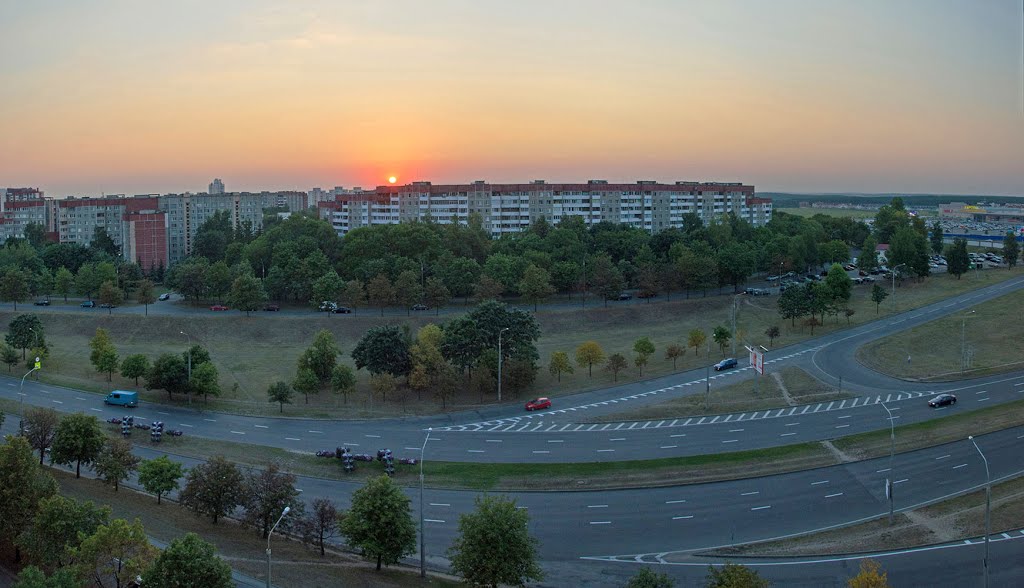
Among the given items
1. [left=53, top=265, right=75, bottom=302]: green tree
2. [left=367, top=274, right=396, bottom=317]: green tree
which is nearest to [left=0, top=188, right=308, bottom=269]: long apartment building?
[left=53, top=265, right=75, bottom=302]: green tree

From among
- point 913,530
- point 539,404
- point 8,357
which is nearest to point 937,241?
point 539,404

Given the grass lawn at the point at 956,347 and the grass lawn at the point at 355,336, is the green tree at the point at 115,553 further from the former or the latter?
the grass lawn at the point at 956,347

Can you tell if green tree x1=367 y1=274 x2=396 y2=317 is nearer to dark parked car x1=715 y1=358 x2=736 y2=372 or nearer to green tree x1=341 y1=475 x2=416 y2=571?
dark parked car x1=715 y1=358 x2=736 y2=372

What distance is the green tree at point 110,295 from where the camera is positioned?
72.4m

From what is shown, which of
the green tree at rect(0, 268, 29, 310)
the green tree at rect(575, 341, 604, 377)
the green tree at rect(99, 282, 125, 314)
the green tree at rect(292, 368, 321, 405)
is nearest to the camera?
the green tree at rect(292, 368, 321, 405)

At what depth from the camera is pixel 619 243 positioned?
93000 mm

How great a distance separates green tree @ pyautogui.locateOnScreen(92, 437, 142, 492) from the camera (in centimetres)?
3312

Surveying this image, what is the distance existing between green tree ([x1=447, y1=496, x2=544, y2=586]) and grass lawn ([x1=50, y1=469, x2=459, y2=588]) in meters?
2.05

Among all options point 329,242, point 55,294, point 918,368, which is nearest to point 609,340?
point 918,368

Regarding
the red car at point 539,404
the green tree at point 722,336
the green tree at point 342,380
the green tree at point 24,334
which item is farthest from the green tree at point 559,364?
the green tree at point 24,334

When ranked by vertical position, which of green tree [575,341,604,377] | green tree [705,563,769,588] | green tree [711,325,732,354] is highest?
green tree [711,325,732,354]

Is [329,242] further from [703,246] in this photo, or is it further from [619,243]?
[703,246]

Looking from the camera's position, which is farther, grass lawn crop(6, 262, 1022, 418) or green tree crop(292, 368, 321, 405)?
grass lawn crop(6, 262, 1022, 418)

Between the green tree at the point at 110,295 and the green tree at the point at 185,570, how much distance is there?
55.5m
